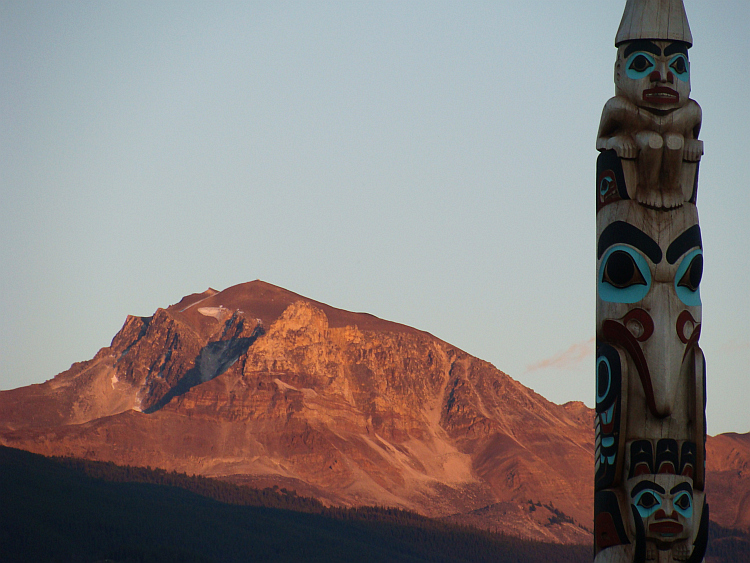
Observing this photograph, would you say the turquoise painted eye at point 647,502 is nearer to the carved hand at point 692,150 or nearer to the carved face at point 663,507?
the carved face at point 663,507

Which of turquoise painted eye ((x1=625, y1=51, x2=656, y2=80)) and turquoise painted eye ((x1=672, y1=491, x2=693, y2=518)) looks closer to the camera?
turquoise painted eye ((x1=672, y1=491, x2=693, y2=518))

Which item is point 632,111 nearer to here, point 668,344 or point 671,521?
point 668,344

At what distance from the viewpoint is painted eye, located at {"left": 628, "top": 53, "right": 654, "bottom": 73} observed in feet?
83.9

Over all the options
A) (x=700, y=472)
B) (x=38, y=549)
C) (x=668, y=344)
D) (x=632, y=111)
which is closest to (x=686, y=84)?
(x=632, y=111)

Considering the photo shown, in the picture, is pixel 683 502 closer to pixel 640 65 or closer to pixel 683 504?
pixel 683 504

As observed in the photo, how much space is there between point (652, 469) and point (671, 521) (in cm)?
105

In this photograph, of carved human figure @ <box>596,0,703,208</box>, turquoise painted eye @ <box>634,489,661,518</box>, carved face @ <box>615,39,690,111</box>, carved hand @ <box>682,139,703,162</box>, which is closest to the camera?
turquoise painted eye @ <box>634,489,661,518</box>

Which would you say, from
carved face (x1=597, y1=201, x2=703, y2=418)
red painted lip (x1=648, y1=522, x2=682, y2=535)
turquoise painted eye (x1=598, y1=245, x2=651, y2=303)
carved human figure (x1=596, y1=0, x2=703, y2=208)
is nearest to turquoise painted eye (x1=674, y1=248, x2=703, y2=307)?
carved face (x1=597, y1=201, x2=703, y2=418)

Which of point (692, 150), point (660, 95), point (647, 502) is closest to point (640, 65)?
point (660, 95)

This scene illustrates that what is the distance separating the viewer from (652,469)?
24.0m

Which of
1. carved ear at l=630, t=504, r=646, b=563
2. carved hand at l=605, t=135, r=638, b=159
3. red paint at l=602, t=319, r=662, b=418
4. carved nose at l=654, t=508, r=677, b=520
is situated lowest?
carved ear at l=630, t=504, r=646, b=563

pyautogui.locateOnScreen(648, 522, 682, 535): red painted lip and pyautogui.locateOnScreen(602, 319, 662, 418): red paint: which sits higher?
pyautogui.locateOnScreen(602, 319, 662, 418): red paint

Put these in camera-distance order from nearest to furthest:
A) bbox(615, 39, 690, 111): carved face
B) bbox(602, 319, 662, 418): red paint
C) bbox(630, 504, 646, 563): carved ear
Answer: bbox(630, 504, 646, 563): carved ear < bbox(602, 319, 662, 418): red paint < bbox(615, 39, 690, 111): carved face

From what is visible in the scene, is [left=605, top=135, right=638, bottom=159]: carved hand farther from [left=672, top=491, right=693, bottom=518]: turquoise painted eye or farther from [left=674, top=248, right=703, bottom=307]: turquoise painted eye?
[left=672, top=491, right=693, bottom=518]: turquoise painted eye
